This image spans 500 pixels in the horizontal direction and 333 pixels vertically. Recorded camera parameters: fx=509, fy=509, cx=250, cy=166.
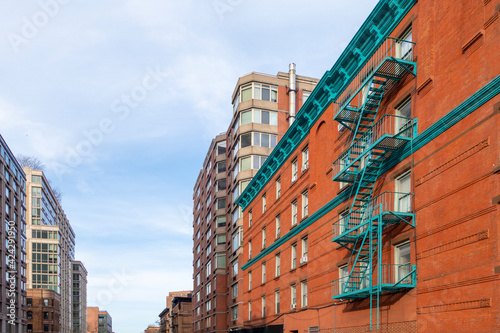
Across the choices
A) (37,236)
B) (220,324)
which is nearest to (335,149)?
(220,324)

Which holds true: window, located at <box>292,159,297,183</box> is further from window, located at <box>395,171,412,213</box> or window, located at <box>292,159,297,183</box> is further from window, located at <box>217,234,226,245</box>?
window, located at <box>217,234,226,245</box>

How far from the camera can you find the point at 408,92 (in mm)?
19234

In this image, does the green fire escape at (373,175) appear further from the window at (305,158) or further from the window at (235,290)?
the window at (235,290)

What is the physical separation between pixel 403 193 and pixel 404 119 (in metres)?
3.01

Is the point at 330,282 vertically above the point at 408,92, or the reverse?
the point at 408,92

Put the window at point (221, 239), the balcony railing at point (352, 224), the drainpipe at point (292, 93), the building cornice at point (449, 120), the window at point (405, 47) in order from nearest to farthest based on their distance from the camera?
the building cornice at point (449, 120)
the window at point (405, 47)
the balcony railing at point (352, 224)
the drainpipe at point (292, 93)
the window at point (221, 239)

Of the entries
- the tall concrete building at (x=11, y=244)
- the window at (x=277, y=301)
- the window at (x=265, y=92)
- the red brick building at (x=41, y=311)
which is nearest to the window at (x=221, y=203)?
the window at (x=265, y=92)

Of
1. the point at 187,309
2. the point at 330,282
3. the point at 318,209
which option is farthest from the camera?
the point at 187,309

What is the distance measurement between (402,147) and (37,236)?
121 meters

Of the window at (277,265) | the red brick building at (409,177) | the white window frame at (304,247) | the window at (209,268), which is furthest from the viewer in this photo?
the window at (209,268)

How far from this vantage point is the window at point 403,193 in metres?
18.9

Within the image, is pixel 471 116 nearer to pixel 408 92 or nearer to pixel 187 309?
pixel 408 92

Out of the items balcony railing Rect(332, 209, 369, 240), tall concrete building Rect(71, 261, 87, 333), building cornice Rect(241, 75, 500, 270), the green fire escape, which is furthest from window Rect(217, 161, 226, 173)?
tall concrete building Rect(71, 261, 87, 333)

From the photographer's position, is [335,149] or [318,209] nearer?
[335,149]
